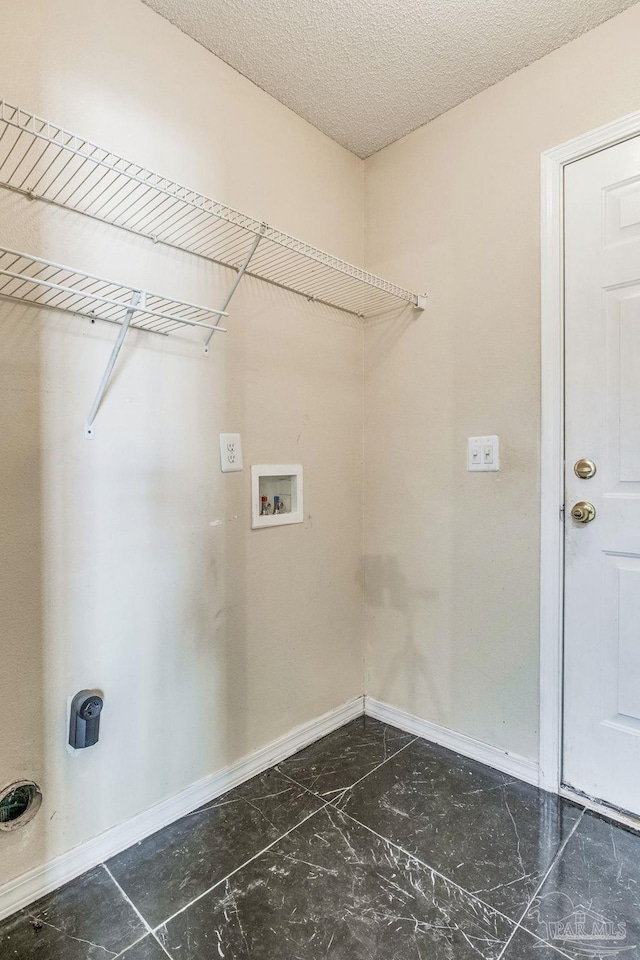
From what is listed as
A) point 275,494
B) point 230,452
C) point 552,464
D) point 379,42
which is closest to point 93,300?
point 230,452

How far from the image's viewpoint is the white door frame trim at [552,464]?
1.54 metres

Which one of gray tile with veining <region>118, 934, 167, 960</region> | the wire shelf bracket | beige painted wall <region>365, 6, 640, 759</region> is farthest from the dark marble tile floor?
the wire shelf bracket

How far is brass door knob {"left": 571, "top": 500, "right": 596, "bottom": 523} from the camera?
1498 millimetres

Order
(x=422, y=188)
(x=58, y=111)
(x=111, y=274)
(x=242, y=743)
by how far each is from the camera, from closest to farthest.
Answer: (x=58, y=111), (x=111, y=274), (x=242, y=743), (x=422, y=188)

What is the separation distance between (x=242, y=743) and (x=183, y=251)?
62.6 inches

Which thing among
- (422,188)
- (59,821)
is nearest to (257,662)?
(59,821)

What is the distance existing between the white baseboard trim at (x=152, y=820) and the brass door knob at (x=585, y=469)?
Result: 50.7 inches

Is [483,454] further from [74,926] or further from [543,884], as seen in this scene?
[74,926]

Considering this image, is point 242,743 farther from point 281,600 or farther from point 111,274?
point 111,274

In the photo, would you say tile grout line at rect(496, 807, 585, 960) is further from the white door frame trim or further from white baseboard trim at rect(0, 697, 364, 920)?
white baseboard trim at rect(0, 697, 364, 920)

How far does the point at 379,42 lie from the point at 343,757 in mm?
2365

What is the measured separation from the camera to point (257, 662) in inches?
66.3

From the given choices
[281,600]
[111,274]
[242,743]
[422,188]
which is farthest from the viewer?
[422,188]

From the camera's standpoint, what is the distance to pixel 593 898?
117 centimetres
